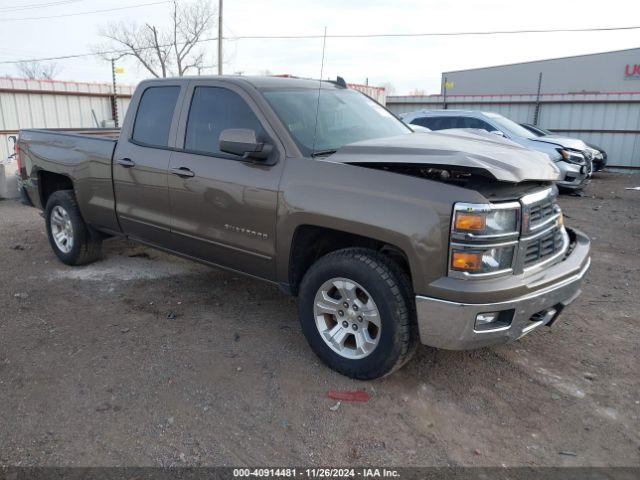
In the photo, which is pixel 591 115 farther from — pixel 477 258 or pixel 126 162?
pixel 477 258

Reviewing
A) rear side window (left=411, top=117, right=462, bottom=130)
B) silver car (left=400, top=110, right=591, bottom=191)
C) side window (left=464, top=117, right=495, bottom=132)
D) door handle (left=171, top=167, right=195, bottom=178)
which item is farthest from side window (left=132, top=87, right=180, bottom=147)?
rear side window (left=411, top=117, right=462, bottom=130)

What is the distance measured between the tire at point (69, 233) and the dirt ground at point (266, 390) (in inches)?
26.2

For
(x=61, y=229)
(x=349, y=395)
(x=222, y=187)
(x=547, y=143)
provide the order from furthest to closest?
(x=547, y=143) < (x=61, y=229) < (x=222, y=187) < (x=349, y=395)

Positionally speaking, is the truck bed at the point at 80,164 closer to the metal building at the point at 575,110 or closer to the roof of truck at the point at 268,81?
the roof of truck at the point at 268,81

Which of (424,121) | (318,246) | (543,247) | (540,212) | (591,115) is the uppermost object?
(591,115)

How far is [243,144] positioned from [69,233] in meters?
3.16

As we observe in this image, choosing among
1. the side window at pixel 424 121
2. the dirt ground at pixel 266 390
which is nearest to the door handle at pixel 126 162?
the dirt ground at pixel 266 390

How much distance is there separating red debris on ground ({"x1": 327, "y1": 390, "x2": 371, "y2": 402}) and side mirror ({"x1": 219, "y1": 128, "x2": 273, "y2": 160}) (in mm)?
1630

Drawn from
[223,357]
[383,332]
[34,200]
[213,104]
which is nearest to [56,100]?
[34,200]

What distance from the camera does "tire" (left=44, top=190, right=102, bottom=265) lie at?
543 cm

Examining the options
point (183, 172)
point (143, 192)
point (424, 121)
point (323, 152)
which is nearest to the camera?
point (323, 152)

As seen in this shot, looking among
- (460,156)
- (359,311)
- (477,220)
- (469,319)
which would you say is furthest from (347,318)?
(460,156)

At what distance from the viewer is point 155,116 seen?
450 cm

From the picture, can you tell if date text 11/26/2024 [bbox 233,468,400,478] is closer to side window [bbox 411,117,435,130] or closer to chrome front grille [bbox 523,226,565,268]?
chrome front grille [bbox 523,226,565,268]
